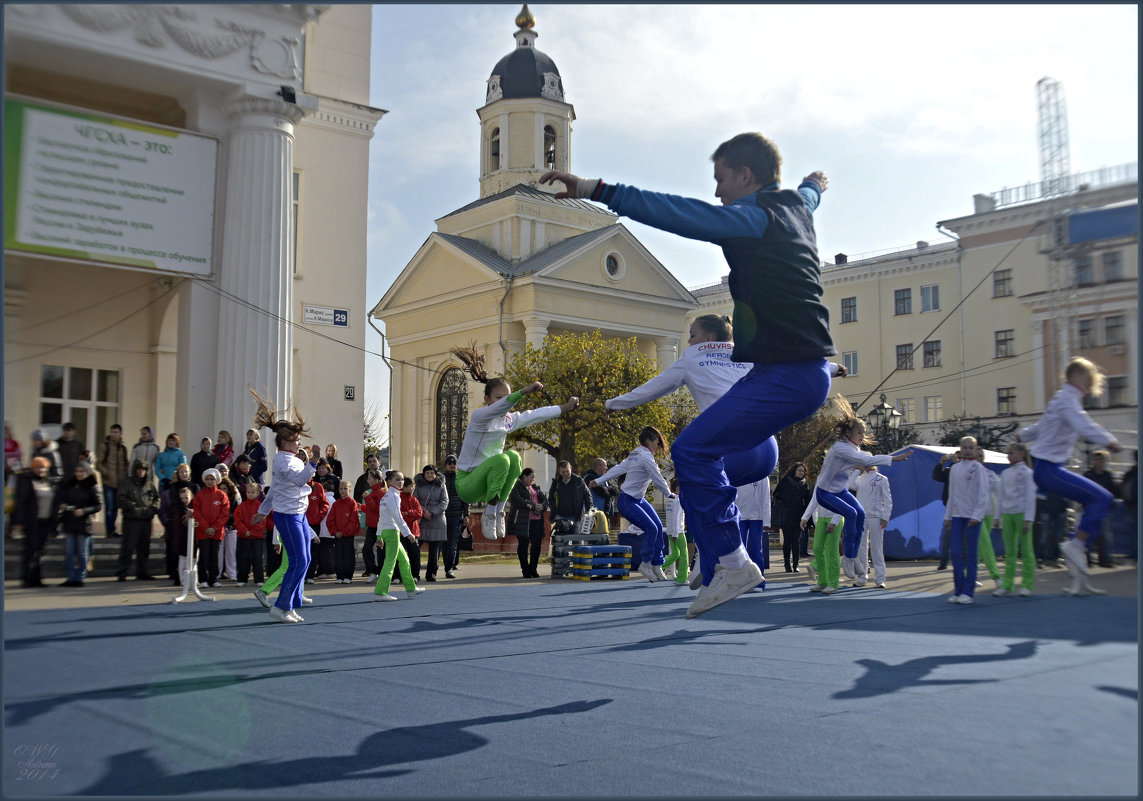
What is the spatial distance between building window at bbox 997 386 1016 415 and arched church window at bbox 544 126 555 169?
3884 centimetres

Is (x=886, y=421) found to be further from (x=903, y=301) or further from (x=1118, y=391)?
(x=1118, y=391)

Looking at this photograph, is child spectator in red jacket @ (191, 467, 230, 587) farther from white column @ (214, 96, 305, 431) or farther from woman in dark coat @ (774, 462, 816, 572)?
woman in dark coat @ (774, 462, 816, 572)

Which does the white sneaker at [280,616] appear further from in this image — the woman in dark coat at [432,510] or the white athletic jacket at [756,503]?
the woman in dark coat at [432,510]

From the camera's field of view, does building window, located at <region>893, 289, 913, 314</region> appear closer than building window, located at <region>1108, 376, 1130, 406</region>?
No

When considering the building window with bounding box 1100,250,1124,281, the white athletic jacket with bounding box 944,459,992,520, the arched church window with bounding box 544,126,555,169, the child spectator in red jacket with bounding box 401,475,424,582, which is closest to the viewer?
the building window with bounding box 1100,250,1124,281

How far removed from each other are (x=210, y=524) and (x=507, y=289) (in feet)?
51.6

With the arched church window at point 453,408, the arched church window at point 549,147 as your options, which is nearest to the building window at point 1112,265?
the arched church window at point 453,408

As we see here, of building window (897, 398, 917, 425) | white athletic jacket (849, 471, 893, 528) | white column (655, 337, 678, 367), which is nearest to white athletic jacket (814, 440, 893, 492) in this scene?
white athletic jacket (849, 471, 893, 528)

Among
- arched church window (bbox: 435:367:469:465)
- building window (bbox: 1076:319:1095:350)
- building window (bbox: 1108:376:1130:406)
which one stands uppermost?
arched church window (bbox: 435:367:469:465)

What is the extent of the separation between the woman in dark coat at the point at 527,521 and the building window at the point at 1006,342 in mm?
14534

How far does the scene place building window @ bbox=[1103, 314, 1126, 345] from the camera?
2.58 meters

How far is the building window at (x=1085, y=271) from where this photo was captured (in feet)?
8.54

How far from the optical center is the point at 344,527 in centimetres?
1569

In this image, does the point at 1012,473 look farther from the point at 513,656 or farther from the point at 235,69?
the point at 513,656
